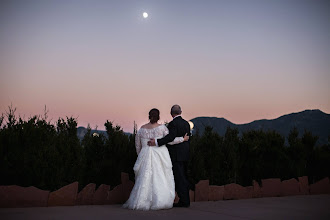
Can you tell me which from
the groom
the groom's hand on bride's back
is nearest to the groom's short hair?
the groom

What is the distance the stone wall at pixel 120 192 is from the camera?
20.1 ft

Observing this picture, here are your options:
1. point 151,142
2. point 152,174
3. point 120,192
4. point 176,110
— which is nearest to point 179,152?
point 151,142

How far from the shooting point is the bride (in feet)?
21.4

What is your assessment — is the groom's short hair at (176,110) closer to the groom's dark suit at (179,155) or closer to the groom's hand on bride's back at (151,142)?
the groom's dark suit at (179,155)

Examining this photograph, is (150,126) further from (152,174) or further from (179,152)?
(152,174)

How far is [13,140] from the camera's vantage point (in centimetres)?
671

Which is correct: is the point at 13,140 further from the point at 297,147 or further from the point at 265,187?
the point at 297,147

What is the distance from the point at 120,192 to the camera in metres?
7.29

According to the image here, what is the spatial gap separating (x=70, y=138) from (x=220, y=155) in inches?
155

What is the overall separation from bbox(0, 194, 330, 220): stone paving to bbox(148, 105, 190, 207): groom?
0.36m

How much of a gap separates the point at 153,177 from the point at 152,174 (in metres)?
0.07

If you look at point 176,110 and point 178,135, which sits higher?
point 176,110

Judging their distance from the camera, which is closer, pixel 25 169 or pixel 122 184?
pixel 25 169

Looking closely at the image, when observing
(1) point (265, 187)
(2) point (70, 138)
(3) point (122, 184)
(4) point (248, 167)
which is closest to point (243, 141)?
(4) point (248, 167)
